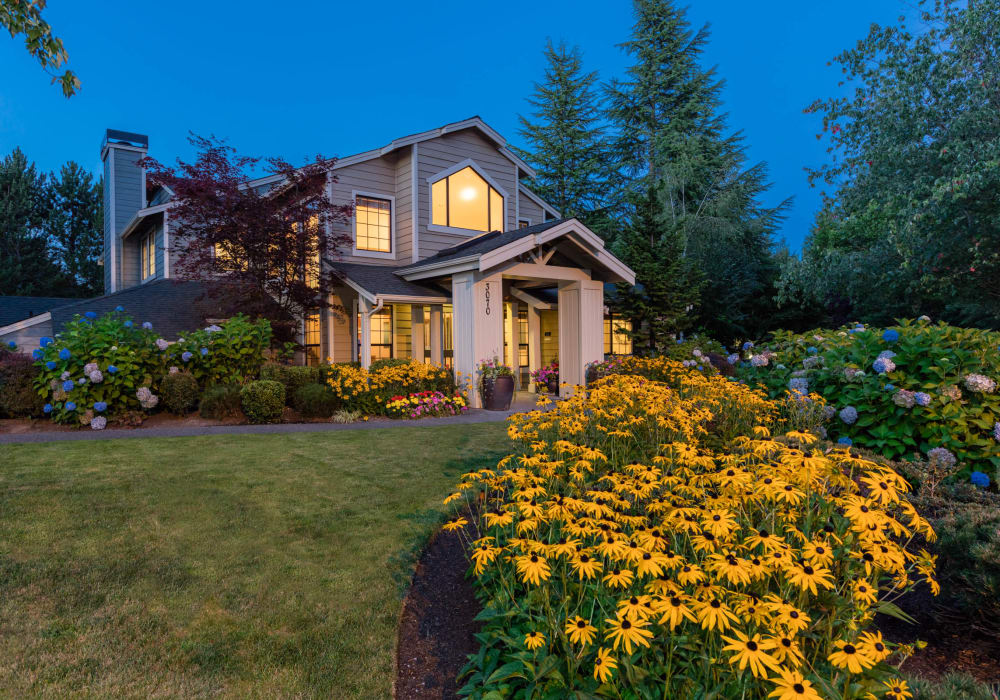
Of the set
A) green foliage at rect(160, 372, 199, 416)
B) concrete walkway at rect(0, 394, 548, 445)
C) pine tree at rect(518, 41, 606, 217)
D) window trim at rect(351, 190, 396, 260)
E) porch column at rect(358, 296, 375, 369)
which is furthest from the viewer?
pine tree at rect(518, 41, 606, 217)

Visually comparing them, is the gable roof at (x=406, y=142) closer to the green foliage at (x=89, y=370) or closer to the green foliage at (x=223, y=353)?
the green foliage at (x=223, y=353)

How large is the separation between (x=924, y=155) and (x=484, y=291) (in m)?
9.45

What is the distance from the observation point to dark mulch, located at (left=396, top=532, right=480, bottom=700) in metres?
2.47

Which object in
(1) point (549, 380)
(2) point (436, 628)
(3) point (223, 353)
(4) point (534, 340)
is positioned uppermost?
(4) point (534, 340)

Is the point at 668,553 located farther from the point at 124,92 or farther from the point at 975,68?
the point at 124,92

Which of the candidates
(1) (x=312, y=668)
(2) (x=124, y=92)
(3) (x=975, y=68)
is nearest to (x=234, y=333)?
(1) (x=312, y=668)

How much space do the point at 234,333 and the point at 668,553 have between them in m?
9.41

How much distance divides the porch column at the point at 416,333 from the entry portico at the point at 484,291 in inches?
1.0

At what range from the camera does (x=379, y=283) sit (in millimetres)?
11531

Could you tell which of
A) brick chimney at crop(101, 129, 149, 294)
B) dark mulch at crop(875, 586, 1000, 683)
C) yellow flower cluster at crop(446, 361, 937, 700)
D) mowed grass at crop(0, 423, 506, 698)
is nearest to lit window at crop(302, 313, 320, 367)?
mowed grass at crop(0, 423, 506, 698)

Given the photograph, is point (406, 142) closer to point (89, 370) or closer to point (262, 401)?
point (262, 401)

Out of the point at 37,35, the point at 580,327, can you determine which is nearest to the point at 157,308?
the point at 37,35

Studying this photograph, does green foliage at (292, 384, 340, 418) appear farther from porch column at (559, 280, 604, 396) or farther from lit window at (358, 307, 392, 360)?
porch column at (559, 280, 604, 396)

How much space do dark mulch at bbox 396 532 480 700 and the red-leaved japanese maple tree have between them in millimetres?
8826
